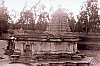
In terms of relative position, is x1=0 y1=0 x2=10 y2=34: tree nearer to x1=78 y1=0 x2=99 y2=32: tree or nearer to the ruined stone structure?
x1=78 y1=0 x2=99 y2=32: tree

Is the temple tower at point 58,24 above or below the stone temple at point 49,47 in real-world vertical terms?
above

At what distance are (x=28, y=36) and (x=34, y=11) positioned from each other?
20.8 meters

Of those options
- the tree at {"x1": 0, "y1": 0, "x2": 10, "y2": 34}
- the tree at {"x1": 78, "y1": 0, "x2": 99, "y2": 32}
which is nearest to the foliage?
the tree at {"x1": 78, "y1": 0, "x2": 99, "y2": 32}

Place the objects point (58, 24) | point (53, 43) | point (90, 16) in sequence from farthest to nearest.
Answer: point (90, 16) < point (58, 24) < point (53, 43)

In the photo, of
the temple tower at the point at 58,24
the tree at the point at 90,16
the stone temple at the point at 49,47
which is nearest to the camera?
the stone temple at the point at 49,47

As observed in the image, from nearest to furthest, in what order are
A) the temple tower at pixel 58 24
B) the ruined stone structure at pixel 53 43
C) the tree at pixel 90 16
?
the ruined stone structure at pixel 53 43, the temple tower at pixel 58 24, the tree at pixel 90 16

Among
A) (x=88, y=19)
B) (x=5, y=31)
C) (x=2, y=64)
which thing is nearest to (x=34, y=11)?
(x=5, y=31)

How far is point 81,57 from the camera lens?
1981 cm

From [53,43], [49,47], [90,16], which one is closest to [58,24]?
[53,43]

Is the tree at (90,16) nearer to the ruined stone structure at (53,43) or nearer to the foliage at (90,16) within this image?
the foliage at (90,16)

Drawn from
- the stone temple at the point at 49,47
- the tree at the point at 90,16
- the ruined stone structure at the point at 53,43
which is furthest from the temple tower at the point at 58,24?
the tree at the point at 90,16

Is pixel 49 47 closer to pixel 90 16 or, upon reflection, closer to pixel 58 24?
pixel 58 24

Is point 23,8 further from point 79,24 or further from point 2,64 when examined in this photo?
point 2,64

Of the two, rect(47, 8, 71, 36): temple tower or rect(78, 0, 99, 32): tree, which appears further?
rect(78, 0, 99, 32): tree
